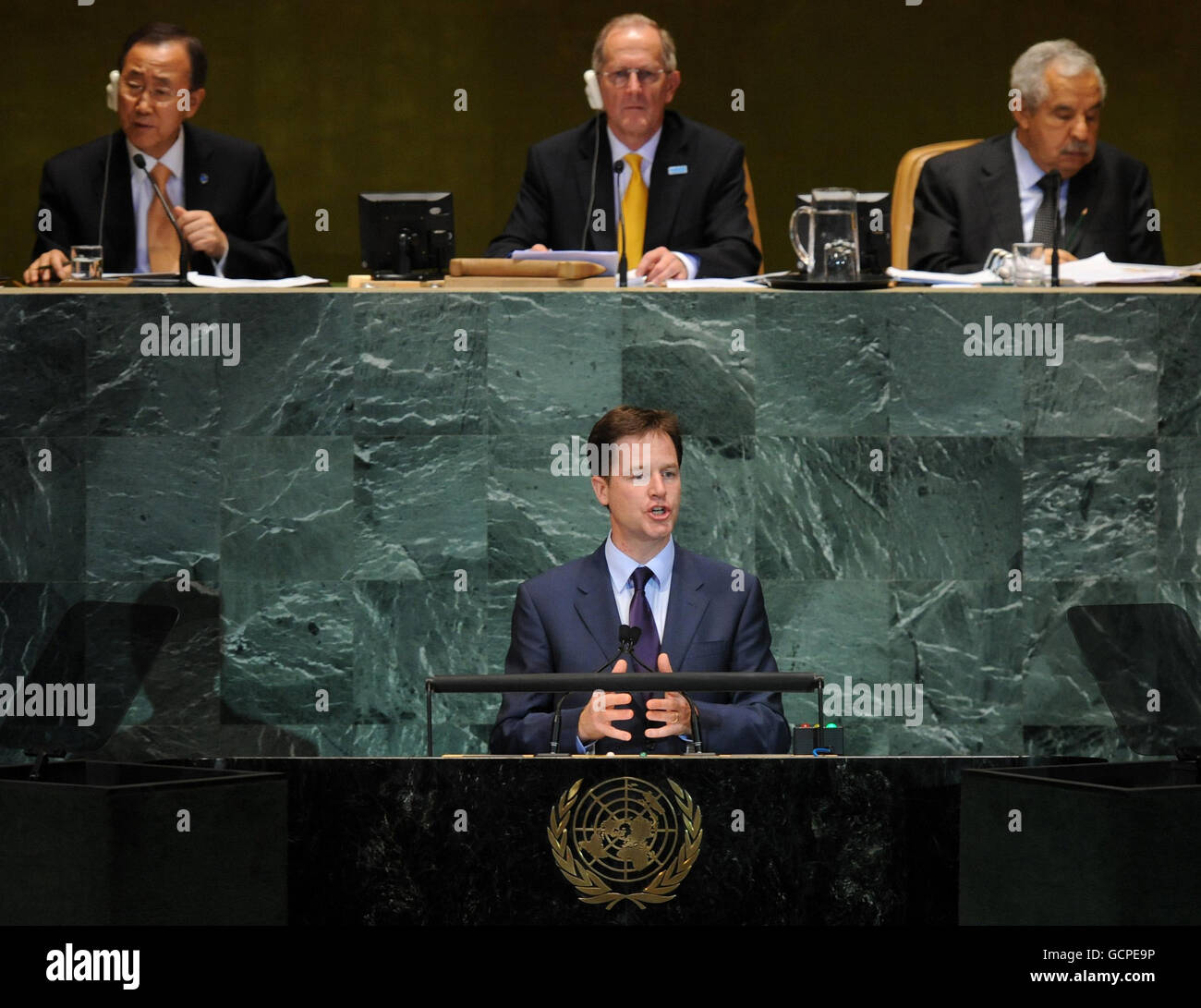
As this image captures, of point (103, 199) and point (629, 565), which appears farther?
point (103, 199)

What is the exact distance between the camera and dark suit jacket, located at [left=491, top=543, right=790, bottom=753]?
3539 mm

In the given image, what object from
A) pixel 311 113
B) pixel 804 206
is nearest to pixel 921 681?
pixel 804 206

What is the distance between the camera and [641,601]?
371 centimetres

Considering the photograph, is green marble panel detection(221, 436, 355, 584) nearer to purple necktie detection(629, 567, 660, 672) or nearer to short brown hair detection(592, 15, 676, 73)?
purple necktie detection(629, 567, 660, 672)

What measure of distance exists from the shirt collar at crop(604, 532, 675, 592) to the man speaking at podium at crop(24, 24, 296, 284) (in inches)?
72.0

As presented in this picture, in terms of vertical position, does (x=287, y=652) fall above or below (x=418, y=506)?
below

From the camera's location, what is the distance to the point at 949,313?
4227 mm

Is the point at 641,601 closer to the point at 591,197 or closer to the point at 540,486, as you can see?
the point at 540,486

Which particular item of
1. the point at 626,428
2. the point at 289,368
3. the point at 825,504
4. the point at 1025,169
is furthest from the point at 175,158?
the point at 1025,169

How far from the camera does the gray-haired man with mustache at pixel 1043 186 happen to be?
5234 mm

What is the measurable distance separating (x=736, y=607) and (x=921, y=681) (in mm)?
737

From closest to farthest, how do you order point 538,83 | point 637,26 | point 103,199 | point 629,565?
1. point 629,565
2. point 103,199
3. point 637,26
4. point 538,83

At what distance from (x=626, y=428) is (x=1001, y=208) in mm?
1934

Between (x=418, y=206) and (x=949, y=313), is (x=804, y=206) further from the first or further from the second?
(x=418, y=206)
